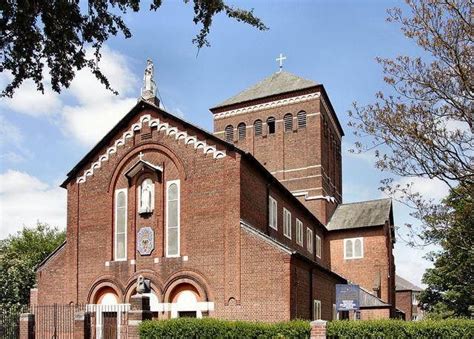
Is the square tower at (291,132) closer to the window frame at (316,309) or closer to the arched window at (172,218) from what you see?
the window frame at (316,309)

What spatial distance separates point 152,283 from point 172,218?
2.97 meters

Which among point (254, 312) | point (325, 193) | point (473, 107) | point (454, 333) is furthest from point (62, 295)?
point (325, 193)

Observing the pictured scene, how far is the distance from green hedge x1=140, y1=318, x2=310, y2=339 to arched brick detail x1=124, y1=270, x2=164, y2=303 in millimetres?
4983

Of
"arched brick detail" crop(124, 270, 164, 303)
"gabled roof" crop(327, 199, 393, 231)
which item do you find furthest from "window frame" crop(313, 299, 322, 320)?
"gabled roof" crop(327, 199, 393, 231)

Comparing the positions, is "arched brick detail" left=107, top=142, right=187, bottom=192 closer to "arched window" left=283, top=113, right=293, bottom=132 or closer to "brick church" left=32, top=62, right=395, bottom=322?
"brick church" left=32, top=62, right=395, bottom=322

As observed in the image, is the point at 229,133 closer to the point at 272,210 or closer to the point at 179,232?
the point at 272,210

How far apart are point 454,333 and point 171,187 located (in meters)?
13.1

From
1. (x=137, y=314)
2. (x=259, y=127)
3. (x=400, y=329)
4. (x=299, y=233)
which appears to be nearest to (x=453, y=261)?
(x=299, y=233)

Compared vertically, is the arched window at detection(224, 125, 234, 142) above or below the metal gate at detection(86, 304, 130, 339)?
above

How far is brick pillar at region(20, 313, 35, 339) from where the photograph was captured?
22.8 m

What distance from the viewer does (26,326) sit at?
74.8 ft

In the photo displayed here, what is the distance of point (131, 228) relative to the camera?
26.7m

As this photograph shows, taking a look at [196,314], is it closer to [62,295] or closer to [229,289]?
[229,289]

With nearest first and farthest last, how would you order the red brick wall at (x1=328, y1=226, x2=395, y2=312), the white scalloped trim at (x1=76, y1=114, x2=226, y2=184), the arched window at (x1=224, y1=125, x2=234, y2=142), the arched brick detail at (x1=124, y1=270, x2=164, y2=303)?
the arched brick detail at (x1=124, y1=270, x2=164, y2=303), the white scalloped trim at (x1=76, y1=114, x2=226, y2=184), the red brick wall at (x1=328, y1=226, x2=395, y2=312), the arched window at (x1=224, y1=125, x2=234, y2=142)
